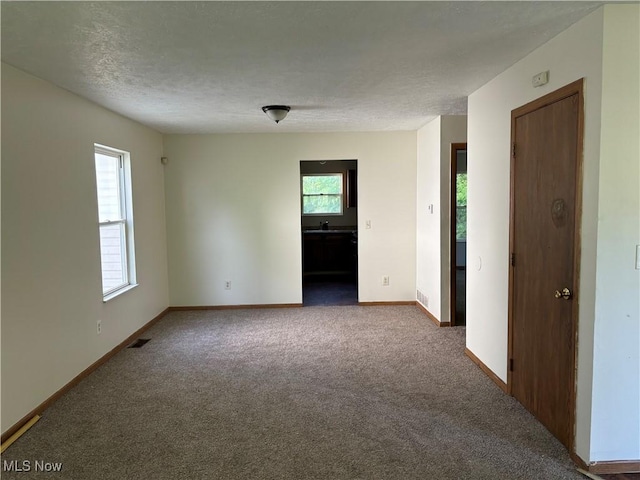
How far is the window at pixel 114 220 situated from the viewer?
404 cm

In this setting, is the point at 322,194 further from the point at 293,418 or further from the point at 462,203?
the point at 293,418

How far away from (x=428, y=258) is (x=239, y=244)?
97.0 inches

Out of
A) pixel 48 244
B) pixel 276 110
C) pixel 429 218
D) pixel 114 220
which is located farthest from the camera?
pixel 429 218

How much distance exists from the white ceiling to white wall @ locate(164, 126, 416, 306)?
5.33ft

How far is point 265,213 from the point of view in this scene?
5.64 metres

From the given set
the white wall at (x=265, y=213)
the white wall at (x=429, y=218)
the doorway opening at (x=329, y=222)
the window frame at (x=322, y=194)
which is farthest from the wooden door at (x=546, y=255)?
the window frame at (x=322, y=194)

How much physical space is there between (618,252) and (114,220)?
4192mm

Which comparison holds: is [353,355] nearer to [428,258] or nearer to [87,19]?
[428,258]

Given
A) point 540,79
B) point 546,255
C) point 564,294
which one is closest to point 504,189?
point 546,255

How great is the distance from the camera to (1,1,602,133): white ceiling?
1.97 metres

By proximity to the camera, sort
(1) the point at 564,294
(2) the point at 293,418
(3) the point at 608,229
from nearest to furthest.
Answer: (3) the point at 608,229 → (1) the point at 564,294 → (2) the point at 293,418

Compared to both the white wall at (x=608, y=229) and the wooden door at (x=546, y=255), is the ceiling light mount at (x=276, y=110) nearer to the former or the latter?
the wooden door at (x=546, y=255)

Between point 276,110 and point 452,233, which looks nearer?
point 276,110

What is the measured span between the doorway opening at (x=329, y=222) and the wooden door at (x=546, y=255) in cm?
452
